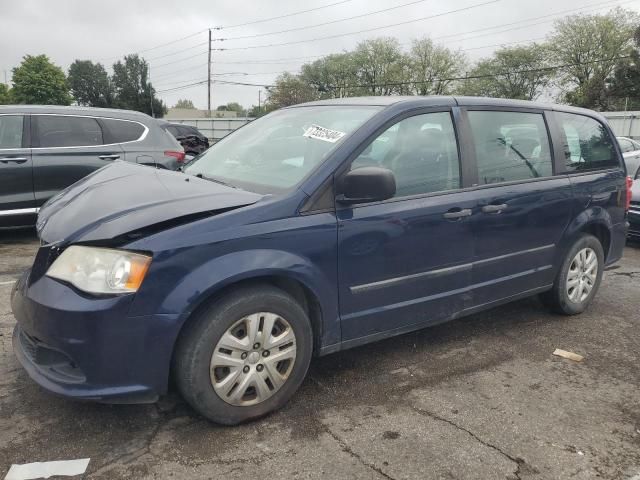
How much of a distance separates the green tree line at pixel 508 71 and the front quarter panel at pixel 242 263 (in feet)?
167

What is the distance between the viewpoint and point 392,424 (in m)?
2.81

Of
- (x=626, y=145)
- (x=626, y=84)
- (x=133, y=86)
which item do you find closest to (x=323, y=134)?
(x=626, y=145)

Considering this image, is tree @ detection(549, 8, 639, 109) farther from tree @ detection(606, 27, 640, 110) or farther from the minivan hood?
the minivan hood

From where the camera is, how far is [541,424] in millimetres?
2877

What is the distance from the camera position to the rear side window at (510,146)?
12.0 ft

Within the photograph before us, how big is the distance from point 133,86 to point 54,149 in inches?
3041

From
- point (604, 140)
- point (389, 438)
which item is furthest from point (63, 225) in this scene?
point (604, 140)

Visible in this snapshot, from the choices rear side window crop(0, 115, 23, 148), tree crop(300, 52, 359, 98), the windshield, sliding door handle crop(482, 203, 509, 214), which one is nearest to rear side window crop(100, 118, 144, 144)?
rear side window crop(0, 115, 23, 148)

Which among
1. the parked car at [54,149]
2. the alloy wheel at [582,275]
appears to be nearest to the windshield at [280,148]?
the alloy wheel at [582,275]

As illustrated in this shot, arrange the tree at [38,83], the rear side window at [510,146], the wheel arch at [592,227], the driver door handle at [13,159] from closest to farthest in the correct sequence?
1. the rear side window at [510,146]
2. the wheel arch at [592,227]
3. the driver door handle at [13,159]
4. the tree at [38,83]

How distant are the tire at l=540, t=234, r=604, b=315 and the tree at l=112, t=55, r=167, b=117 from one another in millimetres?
75659

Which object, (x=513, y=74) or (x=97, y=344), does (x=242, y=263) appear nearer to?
(x=97, y=344)

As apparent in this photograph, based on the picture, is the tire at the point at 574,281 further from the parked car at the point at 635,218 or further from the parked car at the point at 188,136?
the parked car at the point at 188,136

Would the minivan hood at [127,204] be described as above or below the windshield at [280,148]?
below
